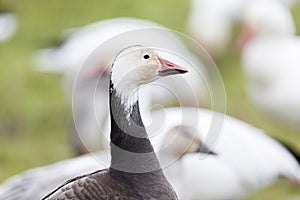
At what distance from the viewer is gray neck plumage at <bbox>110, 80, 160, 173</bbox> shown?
7.10 ft

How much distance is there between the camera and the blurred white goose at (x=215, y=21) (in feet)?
18.6

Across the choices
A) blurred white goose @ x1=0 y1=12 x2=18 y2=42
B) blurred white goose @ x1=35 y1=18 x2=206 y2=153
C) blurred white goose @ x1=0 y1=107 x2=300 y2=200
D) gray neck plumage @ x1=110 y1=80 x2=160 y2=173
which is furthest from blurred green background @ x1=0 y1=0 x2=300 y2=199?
gray neck plumage @ x1=110 y1=80 x2=160 y2=173

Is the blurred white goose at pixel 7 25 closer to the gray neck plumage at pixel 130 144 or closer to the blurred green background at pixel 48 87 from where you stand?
the blurred green background at pixel 48 87

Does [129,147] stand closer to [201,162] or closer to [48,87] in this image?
[201,162]

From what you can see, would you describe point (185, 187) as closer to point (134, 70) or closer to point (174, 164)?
point (174, 164)

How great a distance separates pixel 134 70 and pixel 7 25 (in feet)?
12.1

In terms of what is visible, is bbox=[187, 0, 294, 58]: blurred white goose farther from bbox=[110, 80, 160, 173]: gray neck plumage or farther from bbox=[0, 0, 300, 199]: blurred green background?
bbox=[110, 80, 160, 173]: gray neck plumage

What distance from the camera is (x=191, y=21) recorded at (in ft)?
19.0

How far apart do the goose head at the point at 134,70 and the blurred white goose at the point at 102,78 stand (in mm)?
1077

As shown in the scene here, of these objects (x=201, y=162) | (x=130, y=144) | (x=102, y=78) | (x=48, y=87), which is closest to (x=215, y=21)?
(x=48, y=87)

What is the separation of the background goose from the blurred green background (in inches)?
55.1

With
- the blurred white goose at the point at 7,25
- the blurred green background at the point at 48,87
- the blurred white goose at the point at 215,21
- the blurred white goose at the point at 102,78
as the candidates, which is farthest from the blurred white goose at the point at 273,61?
the blurred white goose at the point at 7,25

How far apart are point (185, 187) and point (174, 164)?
0.29ft

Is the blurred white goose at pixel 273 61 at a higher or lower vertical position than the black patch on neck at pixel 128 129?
lower
